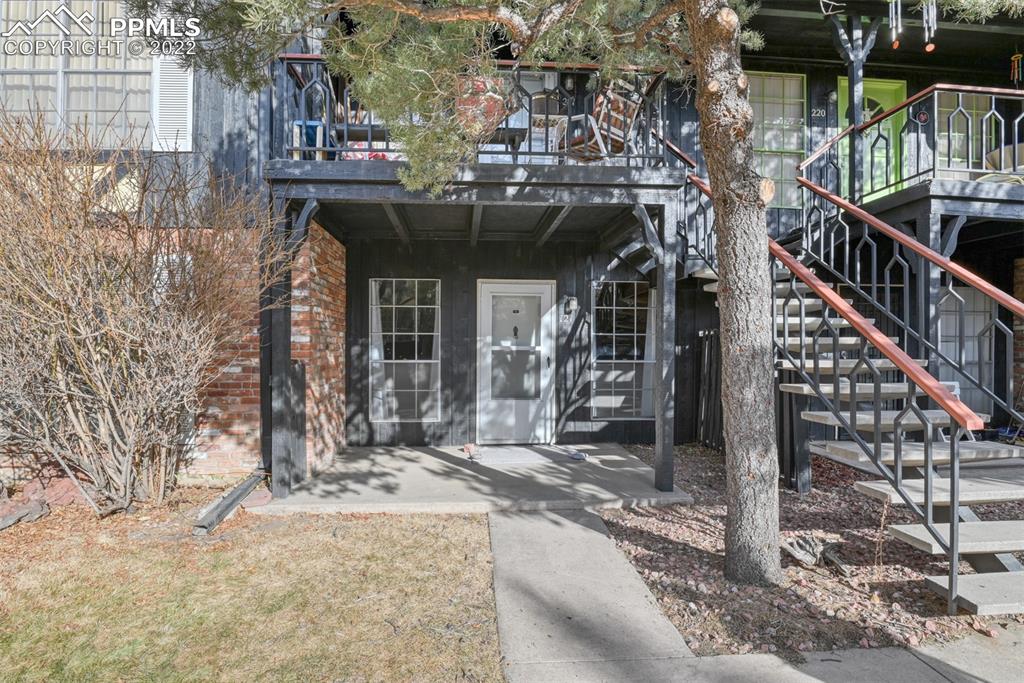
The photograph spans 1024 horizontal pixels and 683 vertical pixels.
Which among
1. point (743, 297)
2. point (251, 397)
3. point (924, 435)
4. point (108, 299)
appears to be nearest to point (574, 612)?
point (743, 297)


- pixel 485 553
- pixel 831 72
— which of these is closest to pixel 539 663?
pixel 485 553

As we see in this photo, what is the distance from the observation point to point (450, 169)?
394 centimetres

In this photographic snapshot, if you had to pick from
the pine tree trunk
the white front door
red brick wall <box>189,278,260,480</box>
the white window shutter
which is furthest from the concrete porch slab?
the white window shutter

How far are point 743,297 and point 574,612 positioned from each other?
1.92 m

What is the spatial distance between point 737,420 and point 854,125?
15.2ft

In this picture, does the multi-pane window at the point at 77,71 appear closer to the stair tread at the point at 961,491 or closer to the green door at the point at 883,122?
the stair tread at the point at 961,491

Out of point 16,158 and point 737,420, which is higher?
point 16,158

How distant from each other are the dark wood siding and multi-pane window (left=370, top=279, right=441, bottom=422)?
9cm

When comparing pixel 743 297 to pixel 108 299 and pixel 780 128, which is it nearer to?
pixel 108 299

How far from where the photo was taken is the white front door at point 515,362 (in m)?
6.73

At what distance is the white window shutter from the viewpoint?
17.1 ft

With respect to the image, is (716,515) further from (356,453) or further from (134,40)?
(134,40)

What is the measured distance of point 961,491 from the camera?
3189 millimetres

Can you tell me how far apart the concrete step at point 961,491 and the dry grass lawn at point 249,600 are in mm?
2269
